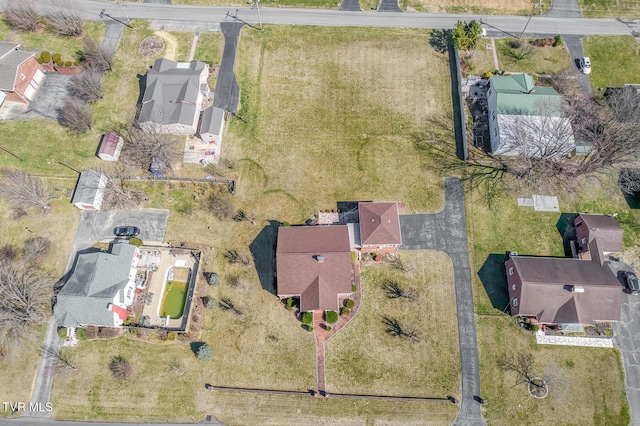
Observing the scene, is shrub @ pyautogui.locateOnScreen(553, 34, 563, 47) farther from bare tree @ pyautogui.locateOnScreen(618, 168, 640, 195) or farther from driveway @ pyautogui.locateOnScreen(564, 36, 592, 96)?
bare tree @ pyautogui.locateOnScreen(618, 168, 640, 195)

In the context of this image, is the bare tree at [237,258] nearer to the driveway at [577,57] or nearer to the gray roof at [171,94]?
the gray roof at [171,94]

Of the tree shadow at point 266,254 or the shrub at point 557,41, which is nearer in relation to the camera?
the tree shadow at point 266,254

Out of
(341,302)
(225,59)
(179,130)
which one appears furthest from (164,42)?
(341,302)

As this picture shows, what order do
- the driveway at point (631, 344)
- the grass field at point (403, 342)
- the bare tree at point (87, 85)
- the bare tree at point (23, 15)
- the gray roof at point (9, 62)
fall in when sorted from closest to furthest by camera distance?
the driveway at point (631, 344), the grass field at point (403, 342), the gray roof at point (9, 62), the bare tree at point (87, 85), the bare tree at point (23, 15)

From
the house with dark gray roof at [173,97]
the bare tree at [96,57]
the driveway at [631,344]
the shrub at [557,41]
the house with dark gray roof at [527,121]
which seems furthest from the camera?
the shrub at [557,41]

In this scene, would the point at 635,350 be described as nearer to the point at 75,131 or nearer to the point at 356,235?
the point at 356,235

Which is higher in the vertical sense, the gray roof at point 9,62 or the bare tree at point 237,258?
the gray roof at point 9,62

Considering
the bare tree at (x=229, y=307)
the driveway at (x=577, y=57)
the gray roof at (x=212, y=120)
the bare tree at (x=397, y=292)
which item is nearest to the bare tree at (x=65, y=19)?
the gray roof at (x=212, y=120)

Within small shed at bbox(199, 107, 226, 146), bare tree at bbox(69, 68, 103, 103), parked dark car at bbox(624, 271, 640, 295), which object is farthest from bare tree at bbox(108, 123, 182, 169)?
parked dark car at bbox(624, 271, 640, 295)
